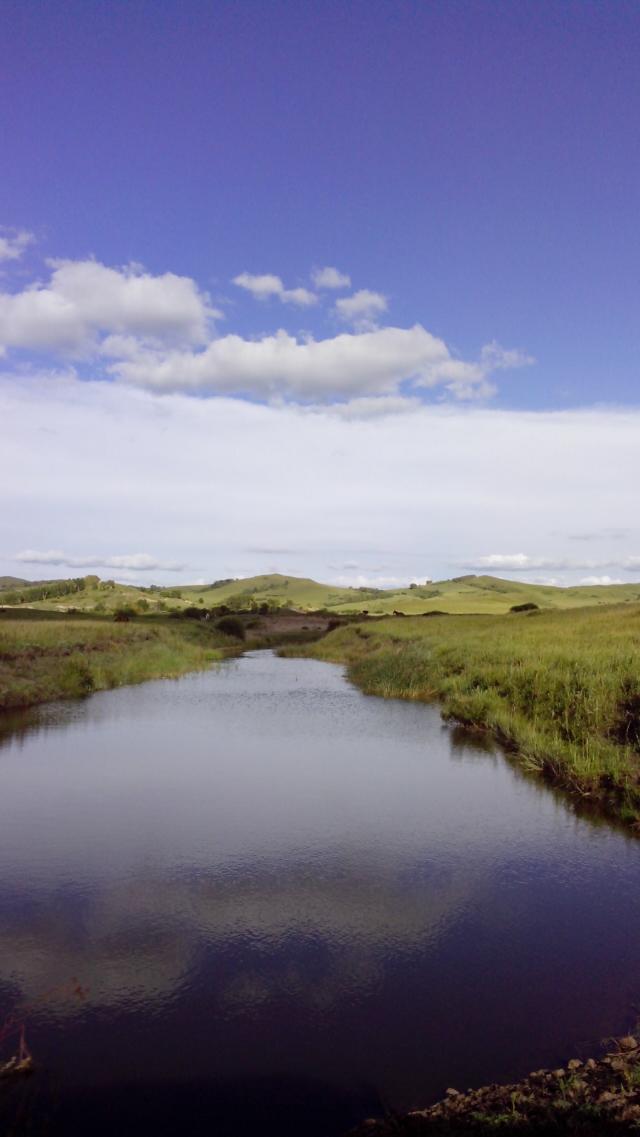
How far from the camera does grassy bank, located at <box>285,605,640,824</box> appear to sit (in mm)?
14086

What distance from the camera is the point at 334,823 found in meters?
12.1

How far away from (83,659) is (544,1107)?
28591mm

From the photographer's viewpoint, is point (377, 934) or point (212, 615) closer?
point (377, 934)

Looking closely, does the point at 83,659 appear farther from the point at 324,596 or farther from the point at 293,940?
the point at 324,596

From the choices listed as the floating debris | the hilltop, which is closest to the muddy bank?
the floating debris

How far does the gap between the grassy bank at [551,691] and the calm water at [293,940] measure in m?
1.12

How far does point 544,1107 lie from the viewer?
5.05 metres

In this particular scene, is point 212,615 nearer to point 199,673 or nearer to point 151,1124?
point 199,673

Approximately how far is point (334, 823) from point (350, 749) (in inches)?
249

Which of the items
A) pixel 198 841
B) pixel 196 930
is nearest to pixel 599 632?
pixel 198 841

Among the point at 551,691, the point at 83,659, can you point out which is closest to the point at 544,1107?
the point at 551,691

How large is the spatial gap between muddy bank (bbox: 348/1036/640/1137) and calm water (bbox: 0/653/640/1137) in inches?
11.2

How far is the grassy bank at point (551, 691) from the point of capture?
1409 cm

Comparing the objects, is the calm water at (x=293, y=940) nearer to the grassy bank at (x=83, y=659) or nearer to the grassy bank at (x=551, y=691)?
the grassy bank at (x=551, y=691)
